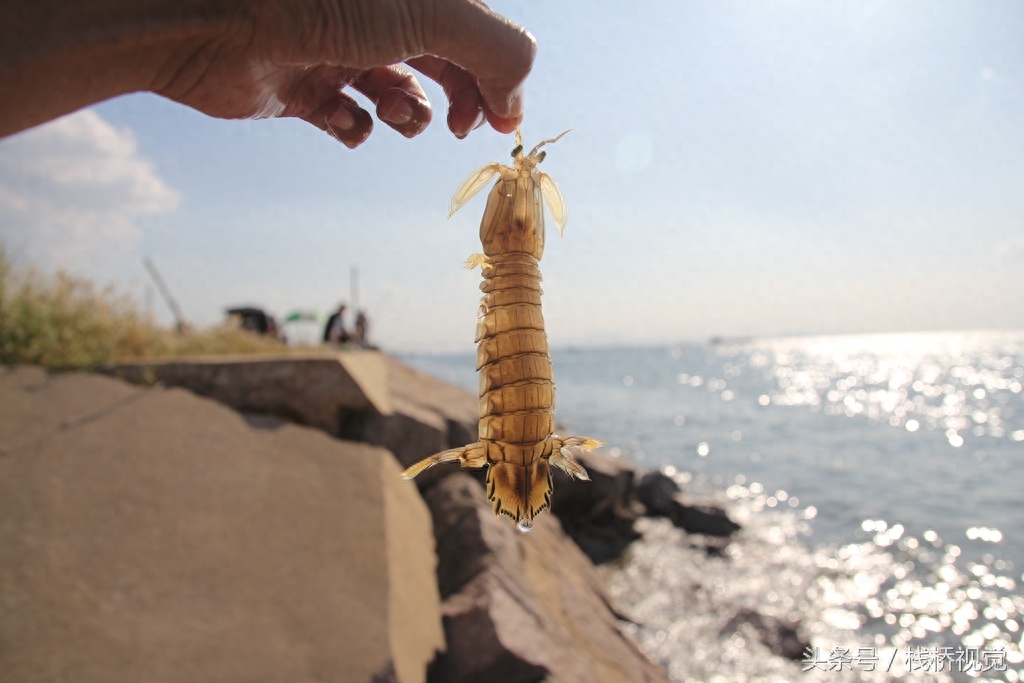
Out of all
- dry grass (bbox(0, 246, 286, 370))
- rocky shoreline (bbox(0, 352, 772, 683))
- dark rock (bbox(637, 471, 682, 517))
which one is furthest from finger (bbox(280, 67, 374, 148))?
dark rock (bbox(637, 471, 682, 517))

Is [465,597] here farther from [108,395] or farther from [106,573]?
[108,395]

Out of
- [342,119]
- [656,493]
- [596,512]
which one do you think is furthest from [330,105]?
[656,493]

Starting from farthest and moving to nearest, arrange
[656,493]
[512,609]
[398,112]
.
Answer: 1. [656,493]
2. [512,609]
3. [398,112]

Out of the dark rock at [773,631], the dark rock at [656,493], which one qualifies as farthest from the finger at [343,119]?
the dark rock at [656,493]

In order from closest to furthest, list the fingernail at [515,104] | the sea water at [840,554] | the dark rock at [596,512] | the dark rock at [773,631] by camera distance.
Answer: the fingernail at [515,104], the dark rock at [773,631], the sea water at [840,554], the dark rock at [596,512]

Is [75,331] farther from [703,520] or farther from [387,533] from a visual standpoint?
[703,520]

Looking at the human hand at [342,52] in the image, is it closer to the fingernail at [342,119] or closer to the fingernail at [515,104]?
the fingernail at [515,104]
